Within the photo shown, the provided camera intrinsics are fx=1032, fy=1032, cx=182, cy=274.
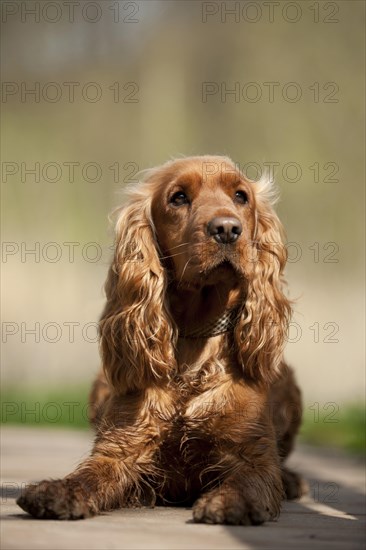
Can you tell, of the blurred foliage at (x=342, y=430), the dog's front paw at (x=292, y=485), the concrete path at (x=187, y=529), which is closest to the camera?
the concrete path at (x=187, y=529)

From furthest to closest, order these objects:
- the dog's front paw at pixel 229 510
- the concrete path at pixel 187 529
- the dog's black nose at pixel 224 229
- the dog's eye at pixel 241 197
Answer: the dog's eye at pixel 241 197
the dog's black nose at pixel 224 229
the dog's front paw at pixel 229 510
the concrete path at pixel 187 529

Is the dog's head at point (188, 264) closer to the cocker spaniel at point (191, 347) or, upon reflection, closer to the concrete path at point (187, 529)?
the cocker spaniel at point (191, 347)

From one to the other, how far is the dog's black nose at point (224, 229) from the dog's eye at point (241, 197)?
1.19ft

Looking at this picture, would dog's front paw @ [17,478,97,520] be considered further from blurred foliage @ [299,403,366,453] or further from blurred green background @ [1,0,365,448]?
blurred green background @ [1,0,365,448]

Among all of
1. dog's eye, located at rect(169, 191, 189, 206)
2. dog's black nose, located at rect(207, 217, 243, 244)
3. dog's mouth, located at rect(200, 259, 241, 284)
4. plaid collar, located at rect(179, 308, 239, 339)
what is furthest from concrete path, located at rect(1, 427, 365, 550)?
dog's eye, located at rect(169, 191, 189, 206)

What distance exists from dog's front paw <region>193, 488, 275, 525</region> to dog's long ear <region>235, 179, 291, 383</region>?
25.4 inches

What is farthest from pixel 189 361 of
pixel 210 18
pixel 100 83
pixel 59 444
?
pixel 210 18

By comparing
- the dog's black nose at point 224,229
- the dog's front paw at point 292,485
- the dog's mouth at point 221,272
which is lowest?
the dog's front paw at point 292,485

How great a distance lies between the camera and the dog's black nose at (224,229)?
339 cm

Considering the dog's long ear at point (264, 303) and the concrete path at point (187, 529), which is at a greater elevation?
the dog's long ear at point (264, 303)

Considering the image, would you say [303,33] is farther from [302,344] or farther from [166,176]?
[166,176]

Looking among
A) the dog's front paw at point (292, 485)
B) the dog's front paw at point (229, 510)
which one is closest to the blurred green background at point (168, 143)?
the dog's front paw at point (292, 485)

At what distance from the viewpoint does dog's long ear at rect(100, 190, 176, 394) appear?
3613mm

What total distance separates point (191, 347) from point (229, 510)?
804mm
